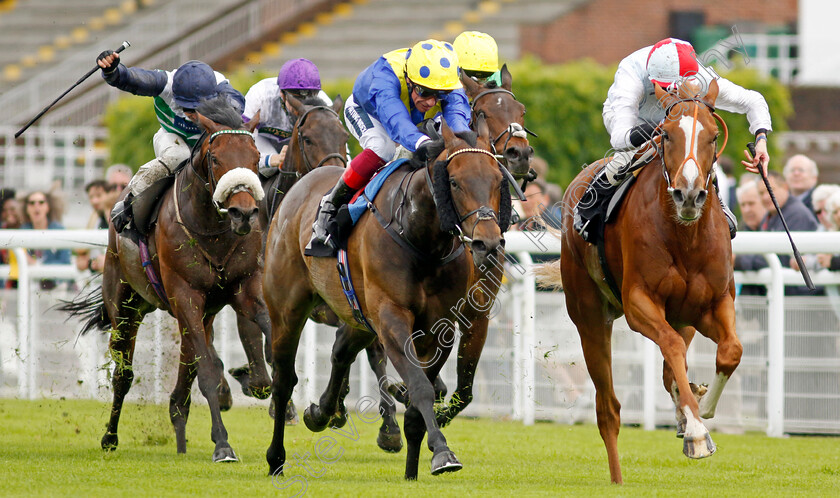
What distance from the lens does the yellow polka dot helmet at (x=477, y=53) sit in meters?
7.48

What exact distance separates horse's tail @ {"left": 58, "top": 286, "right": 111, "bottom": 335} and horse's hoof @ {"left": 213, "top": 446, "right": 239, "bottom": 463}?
1.94 meters

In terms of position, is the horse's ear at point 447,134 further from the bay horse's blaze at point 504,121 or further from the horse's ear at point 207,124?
the horse's ear at point 207,124

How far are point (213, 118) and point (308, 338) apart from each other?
2.88 m

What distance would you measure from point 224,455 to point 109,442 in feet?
3.97

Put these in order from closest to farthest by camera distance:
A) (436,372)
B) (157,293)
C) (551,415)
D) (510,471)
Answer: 1. (436,372)
2. (510,471)
3. (157,293)
4. (551,415)

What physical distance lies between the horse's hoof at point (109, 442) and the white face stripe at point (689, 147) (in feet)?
13.4

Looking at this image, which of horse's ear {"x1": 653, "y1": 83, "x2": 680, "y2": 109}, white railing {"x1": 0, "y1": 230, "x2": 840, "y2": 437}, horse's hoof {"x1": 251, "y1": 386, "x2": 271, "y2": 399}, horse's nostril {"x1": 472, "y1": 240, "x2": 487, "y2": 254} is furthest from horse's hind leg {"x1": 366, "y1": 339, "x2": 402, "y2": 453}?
horse's ear {"x1": 653, "y1": 83, "x2": 680, "y2": 109}

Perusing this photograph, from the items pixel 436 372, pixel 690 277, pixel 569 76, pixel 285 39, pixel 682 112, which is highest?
pixel 285 39

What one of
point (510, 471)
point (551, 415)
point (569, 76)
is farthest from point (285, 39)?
point (510, 471)

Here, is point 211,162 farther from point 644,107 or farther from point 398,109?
point 644,107

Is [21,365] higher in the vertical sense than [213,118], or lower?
lower

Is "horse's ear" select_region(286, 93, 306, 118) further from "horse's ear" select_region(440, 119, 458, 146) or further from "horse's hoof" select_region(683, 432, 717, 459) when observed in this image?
"horse's hoof" select_region(683, 432, 717, 459)

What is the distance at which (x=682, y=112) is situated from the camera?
18.2ft

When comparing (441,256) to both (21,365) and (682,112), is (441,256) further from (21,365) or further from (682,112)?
(21,365)
